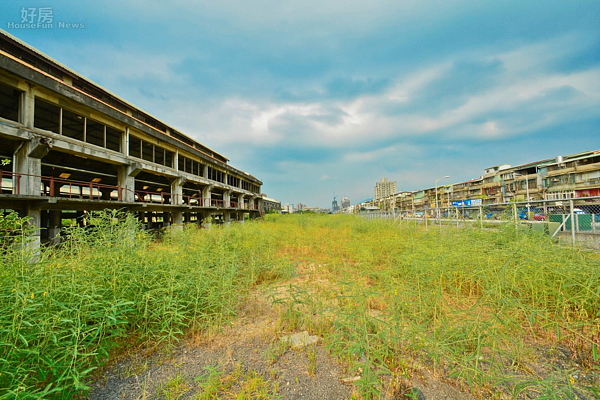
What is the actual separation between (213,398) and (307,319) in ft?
5.29

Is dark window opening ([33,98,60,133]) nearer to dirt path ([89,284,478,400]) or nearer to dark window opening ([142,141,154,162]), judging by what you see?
dark window opening ([142,141,154,162])

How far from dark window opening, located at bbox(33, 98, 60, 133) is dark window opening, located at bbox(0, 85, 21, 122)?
54cm

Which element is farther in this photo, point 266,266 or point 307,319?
point 266,266

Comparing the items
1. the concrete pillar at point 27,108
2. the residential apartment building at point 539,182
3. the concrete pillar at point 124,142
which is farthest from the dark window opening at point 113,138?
the residential apartment building at point 539,182

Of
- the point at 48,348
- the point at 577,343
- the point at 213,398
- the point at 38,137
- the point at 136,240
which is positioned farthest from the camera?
the point at 38,137

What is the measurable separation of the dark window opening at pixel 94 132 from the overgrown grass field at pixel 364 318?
34.9 feet

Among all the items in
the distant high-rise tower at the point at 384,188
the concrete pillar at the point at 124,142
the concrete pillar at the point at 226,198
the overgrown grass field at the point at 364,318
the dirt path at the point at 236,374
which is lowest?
the dirt path at the point at 236,374

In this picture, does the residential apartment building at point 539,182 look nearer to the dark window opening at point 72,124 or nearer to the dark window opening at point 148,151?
the dark window opening at point 148,151

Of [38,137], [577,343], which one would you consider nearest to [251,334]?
[577,343]

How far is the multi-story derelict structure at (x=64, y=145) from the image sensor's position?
827 centimetres

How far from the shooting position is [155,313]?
2.79 metres

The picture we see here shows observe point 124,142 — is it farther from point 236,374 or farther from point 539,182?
point 539,182

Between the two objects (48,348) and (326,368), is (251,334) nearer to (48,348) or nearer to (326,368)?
(326,368)

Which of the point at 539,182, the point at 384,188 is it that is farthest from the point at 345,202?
the point at 539,182
